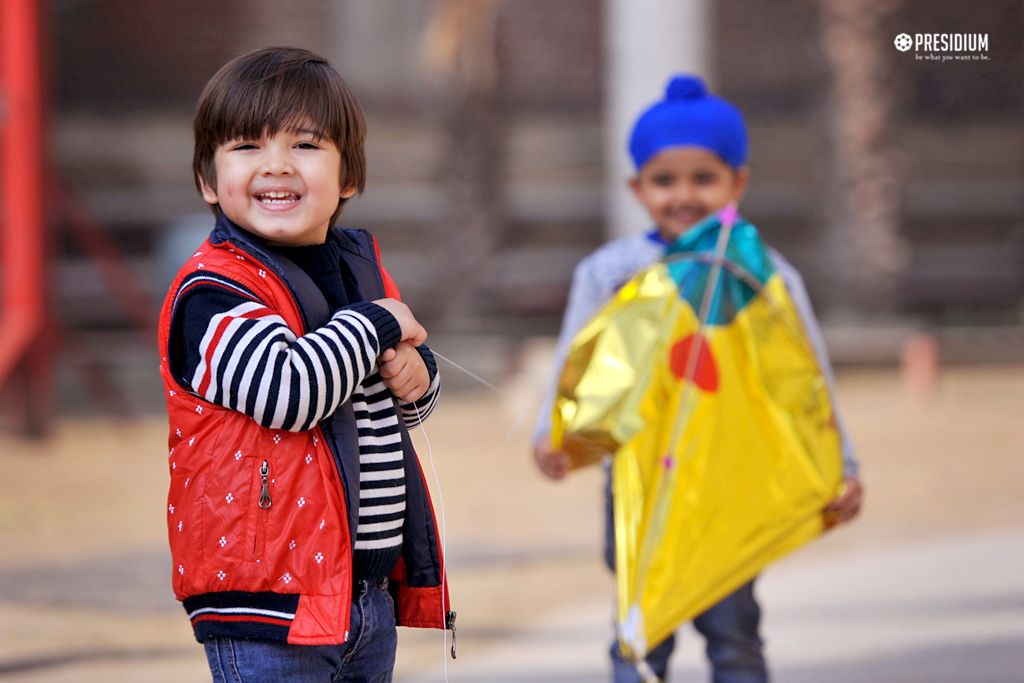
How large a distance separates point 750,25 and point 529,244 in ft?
11.6

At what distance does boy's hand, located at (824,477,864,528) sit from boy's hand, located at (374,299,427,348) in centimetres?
139

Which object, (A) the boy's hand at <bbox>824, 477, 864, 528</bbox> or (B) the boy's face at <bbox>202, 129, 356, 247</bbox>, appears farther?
(A) the boy's hand at <bbox>824, 477, 864, 528</bbox>

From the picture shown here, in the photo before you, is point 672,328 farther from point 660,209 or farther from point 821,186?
point 821,186

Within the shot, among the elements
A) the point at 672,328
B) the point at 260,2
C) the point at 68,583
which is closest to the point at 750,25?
the point at 260,2

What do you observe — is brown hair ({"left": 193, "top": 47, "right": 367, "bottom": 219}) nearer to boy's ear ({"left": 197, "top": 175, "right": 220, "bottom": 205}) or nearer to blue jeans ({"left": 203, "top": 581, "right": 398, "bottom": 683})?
boy's ear ({"left": 197, "top": 175, "right": 220, "bottom": 205})

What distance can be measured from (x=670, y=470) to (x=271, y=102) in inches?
56.8

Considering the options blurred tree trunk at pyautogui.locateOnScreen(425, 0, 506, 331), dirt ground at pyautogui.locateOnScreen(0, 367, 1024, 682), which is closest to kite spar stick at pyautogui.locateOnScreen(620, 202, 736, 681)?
dirt ground at pyautogui.locateOnScreen(0, 367, 1024, 682)

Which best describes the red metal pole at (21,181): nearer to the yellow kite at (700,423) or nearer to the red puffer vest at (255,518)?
the yellow kite at (700,423)

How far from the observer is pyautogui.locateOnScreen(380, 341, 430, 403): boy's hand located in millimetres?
2227

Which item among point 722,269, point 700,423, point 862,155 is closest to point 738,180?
point 722,269

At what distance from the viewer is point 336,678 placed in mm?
2266

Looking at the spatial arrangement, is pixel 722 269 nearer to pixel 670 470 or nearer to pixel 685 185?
pixel 685 185

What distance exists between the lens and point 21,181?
30.2ft

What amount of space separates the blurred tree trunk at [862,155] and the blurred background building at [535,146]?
2 centimetres
